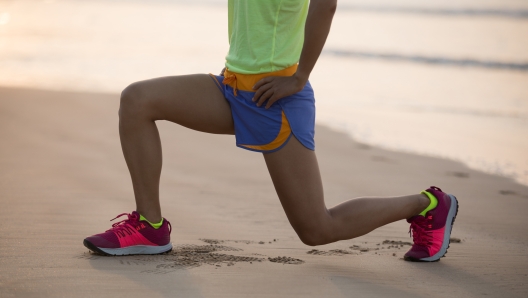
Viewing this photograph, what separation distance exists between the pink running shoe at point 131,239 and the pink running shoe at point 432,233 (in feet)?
4.57

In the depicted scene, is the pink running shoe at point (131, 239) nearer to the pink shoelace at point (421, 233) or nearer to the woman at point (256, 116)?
the woman at point (256, 116)

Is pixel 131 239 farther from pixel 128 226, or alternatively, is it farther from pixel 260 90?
pixel 260 90

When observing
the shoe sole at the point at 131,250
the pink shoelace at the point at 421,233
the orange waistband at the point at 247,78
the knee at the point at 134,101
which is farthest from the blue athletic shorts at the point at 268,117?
the pink shoelace at the point at 421,233

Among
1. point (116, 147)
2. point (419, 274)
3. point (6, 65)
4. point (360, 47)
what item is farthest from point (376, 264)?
point (360, 47)

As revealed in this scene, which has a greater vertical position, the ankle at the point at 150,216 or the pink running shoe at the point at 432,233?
the ankle at the point at 150,216

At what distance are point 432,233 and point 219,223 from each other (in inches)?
55.2

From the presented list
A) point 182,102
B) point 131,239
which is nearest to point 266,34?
point 182,102

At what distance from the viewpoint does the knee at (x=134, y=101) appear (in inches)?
123

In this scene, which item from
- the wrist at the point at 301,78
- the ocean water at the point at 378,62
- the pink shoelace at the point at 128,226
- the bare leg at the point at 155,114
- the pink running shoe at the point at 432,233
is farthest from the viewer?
the ocean water at the point at 378,62

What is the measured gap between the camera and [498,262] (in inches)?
140

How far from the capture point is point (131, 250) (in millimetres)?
3291

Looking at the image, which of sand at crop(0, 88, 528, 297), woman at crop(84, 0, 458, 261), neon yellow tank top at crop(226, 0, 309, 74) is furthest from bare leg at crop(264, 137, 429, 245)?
neon yellow tank top at crop(226, 0, 309, 74)

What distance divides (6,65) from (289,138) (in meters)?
9.92

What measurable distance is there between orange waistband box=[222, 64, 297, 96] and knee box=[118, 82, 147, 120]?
435 mm
